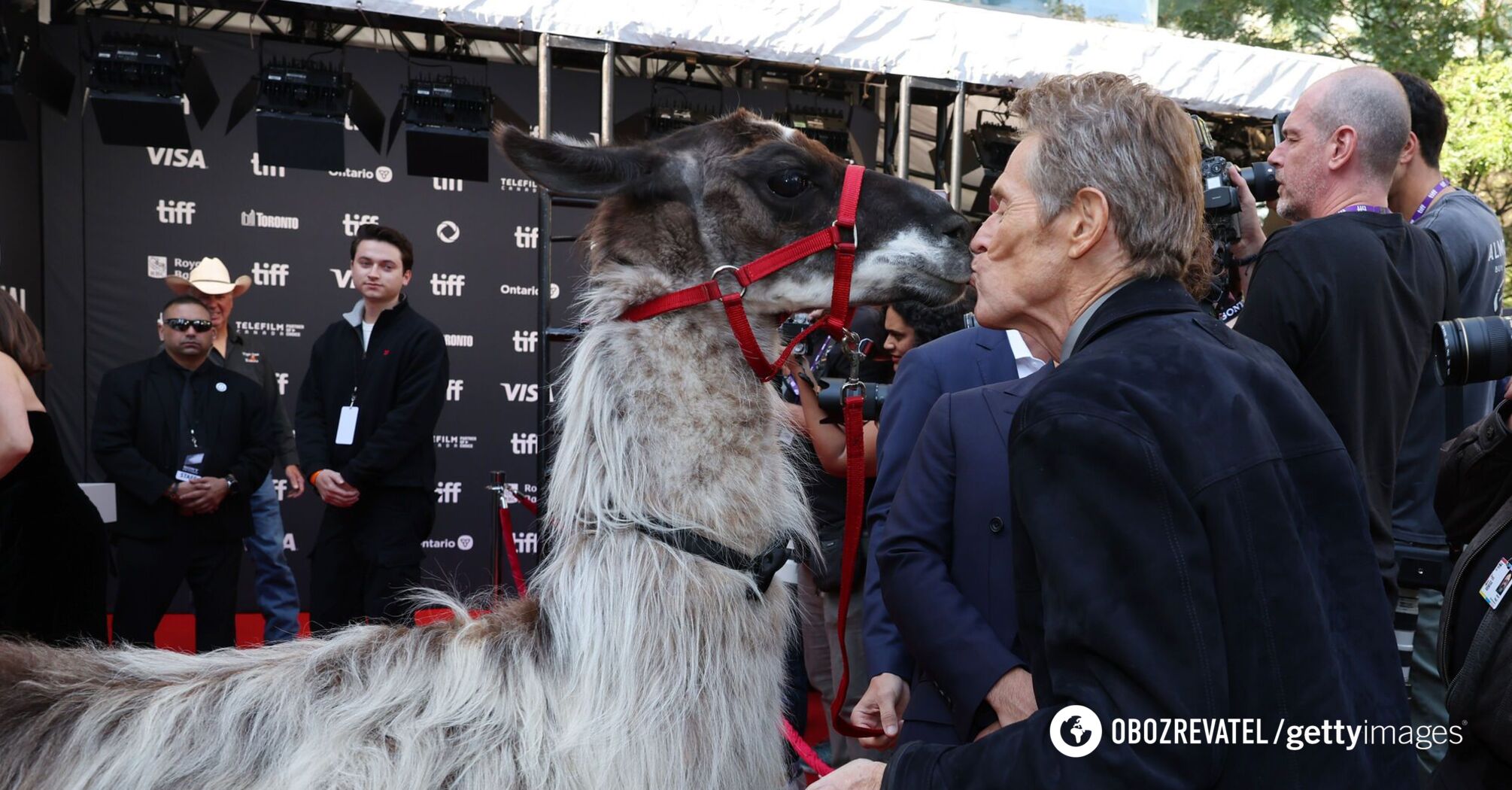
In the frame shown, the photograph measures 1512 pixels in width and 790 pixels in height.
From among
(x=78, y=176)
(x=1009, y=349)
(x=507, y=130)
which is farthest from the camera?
(x=78, y=176)

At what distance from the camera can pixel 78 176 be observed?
8.05 meters

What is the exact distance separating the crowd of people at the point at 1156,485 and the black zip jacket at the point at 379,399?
1479 millimetres

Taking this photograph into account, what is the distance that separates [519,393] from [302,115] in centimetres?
288

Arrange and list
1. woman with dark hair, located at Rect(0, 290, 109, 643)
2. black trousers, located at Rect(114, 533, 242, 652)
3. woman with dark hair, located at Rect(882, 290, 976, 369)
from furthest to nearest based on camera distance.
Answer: black trousers, located at Rect(114, 533, 242, 652)
woman with dark hair, located at Rect(882, 290, 976, 369)
woman with dark hair, located at Rect(0, 290, 109, 643)

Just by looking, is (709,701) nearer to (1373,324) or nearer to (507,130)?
(507,130)

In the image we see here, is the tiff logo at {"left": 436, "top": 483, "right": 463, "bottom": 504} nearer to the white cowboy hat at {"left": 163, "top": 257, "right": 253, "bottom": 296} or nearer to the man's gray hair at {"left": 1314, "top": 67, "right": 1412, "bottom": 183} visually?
the white cowboy hat at {"left": 163, "top": 257, "right": 253, "bottom": 296}

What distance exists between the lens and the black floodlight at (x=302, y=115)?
23.7ft

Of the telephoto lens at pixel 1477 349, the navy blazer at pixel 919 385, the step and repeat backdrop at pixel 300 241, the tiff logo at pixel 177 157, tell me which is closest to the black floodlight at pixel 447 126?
the step and repeat backdrop at pixel 300 241

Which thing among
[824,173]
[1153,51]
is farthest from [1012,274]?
[1153,51]

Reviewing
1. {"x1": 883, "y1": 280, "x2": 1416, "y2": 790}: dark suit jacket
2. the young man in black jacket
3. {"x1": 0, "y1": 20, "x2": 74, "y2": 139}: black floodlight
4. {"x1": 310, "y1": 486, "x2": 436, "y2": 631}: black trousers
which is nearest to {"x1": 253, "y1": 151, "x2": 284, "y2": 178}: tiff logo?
{"x1": 0, "y1": 20, "x2": 74, "y2": 139}: black floodlight

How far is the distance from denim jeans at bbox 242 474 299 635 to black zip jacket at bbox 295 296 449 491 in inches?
71.8

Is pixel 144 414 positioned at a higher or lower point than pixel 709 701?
higher

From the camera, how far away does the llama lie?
1.84 meters

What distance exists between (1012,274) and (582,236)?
1.28 metres
